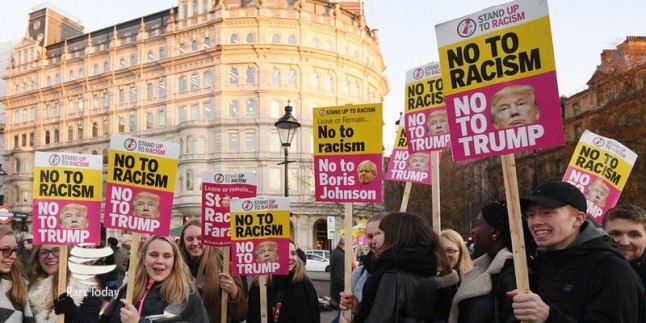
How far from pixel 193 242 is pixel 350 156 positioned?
6.44ft

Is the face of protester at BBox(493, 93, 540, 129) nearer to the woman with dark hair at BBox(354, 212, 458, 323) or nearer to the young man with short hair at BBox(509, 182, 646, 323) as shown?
the young man with short hair at BBox(509, 182, 646, 323)

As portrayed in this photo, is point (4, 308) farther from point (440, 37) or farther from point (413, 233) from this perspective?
point (440, 37)

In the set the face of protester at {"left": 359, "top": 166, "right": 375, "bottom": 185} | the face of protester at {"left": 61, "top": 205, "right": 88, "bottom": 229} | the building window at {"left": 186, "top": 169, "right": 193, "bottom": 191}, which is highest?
the building window at {"left": 186, "top": 169, "right": 193, "bottom": 191}

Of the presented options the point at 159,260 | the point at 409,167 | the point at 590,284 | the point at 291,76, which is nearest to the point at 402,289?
the point at 590,284

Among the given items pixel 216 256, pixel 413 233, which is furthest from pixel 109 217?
pixel 413 233

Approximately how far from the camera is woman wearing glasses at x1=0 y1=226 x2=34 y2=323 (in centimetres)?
484

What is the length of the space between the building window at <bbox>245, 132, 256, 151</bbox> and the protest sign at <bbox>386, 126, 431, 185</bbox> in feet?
162

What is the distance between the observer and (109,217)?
18.3 feet

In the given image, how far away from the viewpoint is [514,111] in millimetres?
3965

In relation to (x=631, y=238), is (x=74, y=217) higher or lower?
higher

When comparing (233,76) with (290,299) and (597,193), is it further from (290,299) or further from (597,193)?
(290,299)

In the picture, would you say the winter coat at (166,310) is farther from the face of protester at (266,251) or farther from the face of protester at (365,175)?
the face of protester at (365,175)

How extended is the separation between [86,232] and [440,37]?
12.6 feet

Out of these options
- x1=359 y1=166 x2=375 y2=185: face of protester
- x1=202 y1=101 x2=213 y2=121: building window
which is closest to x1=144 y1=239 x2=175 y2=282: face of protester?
x1=359 y1=166 x2=375 y2=185: face of protester
